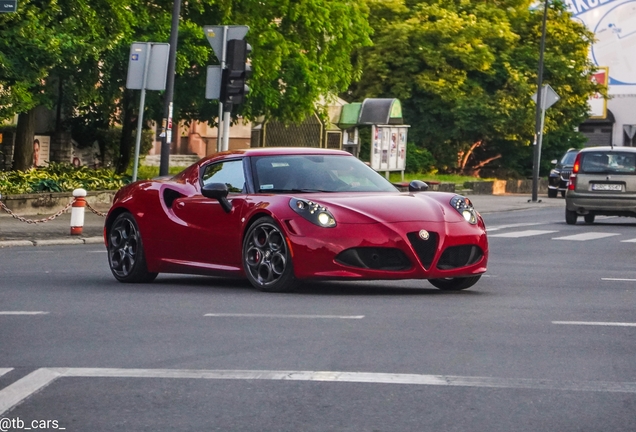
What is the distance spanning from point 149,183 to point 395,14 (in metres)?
49.8

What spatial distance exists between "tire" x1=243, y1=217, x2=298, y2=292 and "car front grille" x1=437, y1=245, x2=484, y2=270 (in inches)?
48.1

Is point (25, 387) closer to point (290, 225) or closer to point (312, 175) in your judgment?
point (290, 225)

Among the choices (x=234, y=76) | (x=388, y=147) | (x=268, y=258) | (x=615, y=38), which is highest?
(x=615, y=38)

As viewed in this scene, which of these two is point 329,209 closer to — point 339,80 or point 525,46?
point 339,80

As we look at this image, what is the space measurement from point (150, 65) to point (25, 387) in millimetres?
16617

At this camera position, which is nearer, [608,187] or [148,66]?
[148,66]

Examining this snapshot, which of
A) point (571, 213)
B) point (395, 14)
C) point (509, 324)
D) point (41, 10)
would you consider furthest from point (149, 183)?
point (395, 14)

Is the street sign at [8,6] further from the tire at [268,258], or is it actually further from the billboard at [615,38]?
the billboard at [615,38]

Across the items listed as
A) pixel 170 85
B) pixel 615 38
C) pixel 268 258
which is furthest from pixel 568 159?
pixel 615 38

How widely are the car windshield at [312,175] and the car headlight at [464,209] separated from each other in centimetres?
80

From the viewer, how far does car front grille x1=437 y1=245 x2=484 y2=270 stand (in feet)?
40.2

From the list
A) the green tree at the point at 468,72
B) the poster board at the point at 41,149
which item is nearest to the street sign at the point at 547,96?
the green tree at the point at 468,72

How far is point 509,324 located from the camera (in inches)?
396

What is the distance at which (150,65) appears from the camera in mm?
23344
